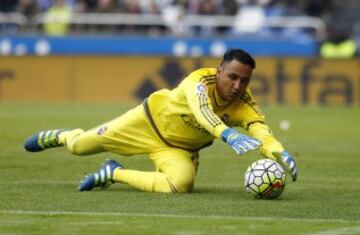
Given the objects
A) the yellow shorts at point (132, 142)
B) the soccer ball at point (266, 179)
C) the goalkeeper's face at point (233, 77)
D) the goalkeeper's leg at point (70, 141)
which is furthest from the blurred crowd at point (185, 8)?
the soccer ball at point (266, 179)

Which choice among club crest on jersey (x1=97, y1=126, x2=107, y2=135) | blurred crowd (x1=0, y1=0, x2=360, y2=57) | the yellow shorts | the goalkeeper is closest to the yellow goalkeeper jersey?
the goalkeeper

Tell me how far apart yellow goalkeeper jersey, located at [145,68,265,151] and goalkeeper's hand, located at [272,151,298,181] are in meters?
0.77

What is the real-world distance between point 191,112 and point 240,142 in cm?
123

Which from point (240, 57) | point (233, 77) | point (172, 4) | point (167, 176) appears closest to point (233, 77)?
point (233, 77)

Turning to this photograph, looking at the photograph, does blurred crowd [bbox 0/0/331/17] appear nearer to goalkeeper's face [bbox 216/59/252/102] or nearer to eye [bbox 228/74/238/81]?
goalkeeper's face [bbox 216/59/252/102]

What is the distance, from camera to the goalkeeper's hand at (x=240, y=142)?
36.0ft

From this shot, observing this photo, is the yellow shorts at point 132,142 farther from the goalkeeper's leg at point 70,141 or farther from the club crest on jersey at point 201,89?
the club crest on jersey at point 201,89

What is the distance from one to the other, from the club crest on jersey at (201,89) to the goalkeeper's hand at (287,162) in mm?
941

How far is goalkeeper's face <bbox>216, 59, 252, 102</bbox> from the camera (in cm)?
1184

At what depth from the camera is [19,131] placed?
21.8 metres

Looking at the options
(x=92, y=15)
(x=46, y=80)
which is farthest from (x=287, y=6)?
(x=46, y=80)

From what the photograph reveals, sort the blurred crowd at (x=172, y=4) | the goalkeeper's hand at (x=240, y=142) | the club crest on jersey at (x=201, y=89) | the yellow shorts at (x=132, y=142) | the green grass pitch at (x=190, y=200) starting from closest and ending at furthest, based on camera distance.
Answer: the green grass pitch at (x=190, y=200) < the goalkeeper's hand at (x=240, y=142) < the club crest on jersey at (x=201, y=89) < the yellow shorts at (x=132, y=142) < the blurred crowd at (x=172, y=4)

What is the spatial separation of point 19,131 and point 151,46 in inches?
438

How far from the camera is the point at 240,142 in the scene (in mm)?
11062
